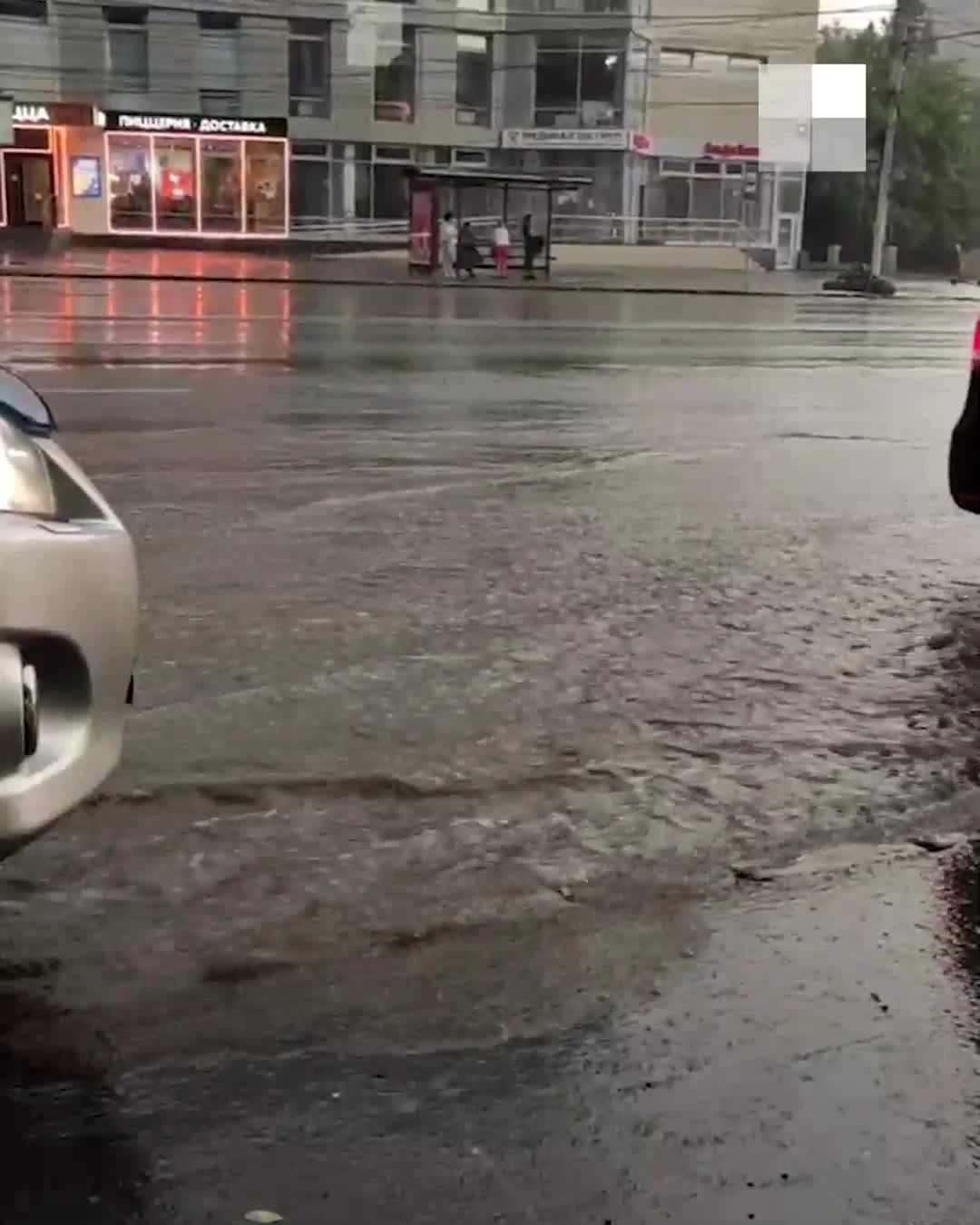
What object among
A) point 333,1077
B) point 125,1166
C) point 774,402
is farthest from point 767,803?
point 774,402

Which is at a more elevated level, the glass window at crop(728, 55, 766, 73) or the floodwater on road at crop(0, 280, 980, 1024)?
the glass window at crop(728, 55, 766, 73)

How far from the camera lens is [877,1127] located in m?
2.85

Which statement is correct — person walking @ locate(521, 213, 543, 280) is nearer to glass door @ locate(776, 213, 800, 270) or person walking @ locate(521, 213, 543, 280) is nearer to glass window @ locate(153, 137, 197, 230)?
glass window @ locate(153, 137, 197, 230)

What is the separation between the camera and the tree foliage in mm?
62781

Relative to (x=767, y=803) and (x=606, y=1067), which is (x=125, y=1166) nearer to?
(x=606, y=1067)

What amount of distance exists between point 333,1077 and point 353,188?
50.6 meters

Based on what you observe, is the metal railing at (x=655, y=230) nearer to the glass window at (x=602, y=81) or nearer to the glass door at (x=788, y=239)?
Result: the glass door at (x=788, y=239)

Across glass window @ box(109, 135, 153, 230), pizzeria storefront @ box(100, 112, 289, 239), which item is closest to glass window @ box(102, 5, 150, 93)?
pizzeria storefront @ box(100, 112, 289, 239)

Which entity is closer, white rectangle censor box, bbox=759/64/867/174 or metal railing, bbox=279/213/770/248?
metal railing, bbox=279/213/770/248

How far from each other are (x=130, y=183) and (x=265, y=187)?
156 inches

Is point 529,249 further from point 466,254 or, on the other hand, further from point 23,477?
point 23,477

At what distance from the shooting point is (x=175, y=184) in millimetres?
45344

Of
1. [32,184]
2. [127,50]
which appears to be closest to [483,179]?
[32,184]

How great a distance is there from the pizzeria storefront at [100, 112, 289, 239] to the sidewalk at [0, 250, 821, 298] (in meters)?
1.56
